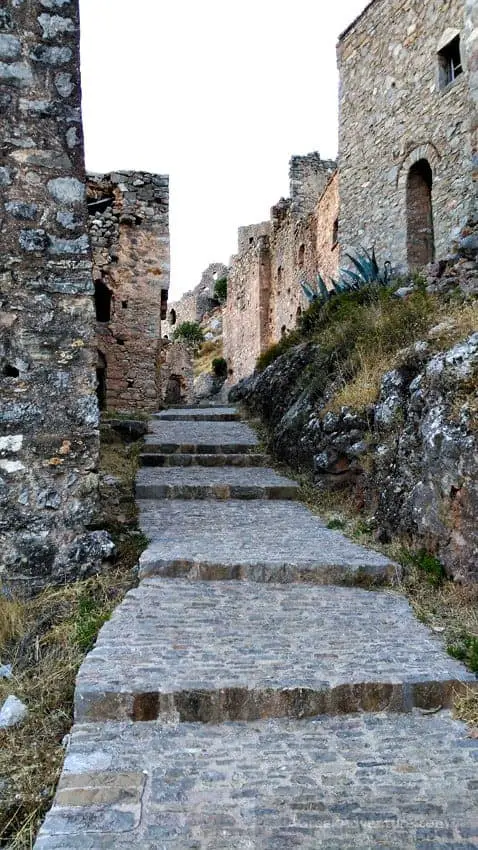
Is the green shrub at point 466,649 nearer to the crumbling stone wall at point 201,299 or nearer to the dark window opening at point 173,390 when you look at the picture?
the dark window opening at point 173,390

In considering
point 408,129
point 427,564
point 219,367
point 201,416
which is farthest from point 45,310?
point 219,367

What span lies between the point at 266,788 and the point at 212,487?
4.59 meters

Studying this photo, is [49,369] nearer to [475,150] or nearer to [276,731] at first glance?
[276,731]

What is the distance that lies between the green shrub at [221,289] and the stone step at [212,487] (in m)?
34.3

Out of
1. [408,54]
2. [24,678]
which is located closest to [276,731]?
[24,678]

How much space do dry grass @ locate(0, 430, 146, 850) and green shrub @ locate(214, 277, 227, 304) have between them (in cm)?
3620

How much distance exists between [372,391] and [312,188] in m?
20.7

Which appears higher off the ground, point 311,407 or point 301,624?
point 311,407

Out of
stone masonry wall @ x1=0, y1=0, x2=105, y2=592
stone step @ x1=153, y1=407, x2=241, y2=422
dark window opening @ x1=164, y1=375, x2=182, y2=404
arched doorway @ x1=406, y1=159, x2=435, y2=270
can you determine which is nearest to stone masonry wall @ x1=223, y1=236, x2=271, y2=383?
dark window opening @ x1=164, y1=375, x2=182, y2=404

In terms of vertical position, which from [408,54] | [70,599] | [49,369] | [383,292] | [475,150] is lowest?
[70,599]

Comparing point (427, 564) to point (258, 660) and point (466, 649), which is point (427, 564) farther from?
point (258, 660)

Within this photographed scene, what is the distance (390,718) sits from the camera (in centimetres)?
322

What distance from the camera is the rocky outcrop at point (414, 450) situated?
14.5 feet

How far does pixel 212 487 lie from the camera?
710 centimetres
